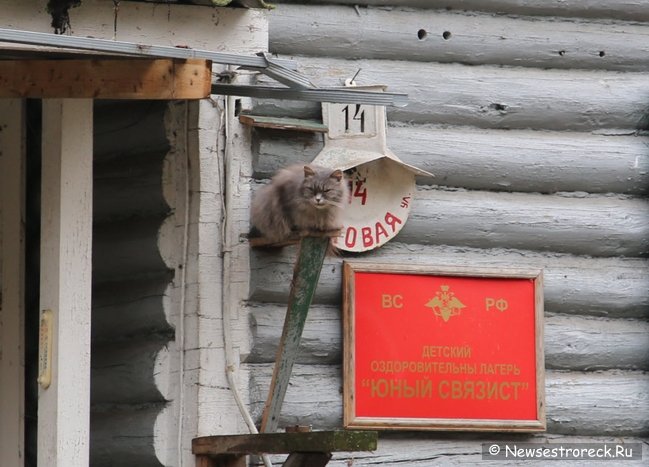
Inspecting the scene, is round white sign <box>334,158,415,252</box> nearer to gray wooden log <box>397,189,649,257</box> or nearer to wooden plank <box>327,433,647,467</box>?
gray wooden log <box>397,189,649,257</box>

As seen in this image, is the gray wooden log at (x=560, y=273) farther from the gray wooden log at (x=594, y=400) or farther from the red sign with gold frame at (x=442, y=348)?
the gray wooden log at (x=594, y=400)

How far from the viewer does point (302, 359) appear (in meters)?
7.27

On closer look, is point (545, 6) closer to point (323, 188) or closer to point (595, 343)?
point (595, 343)

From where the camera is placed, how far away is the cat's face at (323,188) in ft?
22.4

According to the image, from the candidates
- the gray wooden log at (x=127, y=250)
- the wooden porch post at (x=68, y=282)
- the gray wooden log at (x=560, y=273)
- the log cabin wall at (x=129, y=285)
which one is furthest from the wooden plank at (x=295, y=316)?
the wooden porch post at (x=68, y=282)

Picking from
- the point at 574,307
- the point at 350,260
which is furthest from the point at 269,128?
the point at 574,307

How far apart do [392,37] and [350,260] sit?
1.09 meters

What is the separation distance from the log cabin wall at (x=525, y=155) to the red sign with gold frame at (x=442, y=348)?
0.09m

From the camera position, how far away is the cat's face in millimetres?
6832

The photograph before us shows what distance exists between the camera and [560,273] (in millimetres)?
7734

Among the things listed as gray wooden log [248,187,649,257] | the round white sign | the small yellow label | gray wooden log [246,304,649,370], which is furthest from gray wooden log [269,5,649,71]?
the small yellow label

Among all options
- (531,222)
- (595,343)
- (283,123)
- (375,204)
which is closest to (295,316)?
(375,204)

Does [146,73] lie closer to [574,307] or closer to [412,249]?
[412,249]

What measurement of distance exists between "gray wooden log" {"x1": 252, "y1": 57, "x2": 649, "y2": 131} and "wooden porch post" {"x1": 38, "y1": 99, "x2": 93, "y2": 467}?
1238 mm
